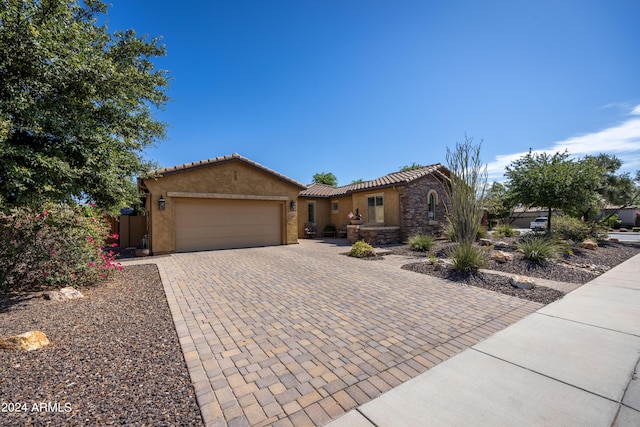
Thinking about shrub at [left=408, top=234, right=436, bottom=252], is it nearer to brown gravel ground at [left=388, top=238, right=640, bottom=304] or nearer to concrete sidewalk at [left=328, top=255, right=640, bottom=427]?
brown gravel ground at [left=388, top=238, right=640, bottom=304]

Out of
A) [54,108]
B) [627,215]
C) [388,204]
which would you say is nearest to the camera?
[54,108]

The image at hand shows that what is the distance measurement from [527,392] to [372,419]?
1576 mm

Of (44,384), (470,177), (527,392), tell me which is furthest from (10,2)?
(470,177)

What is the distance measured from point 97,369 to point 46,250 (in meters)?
4.64

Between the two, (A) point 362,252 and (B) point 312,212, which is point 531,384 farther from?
(B) point 312,212

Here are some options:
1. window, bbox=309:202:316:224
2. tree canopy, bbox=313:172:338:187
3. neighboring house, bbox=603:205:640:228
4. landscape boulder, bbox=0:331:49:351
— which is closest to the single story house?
window, bbox=309:202:316:224

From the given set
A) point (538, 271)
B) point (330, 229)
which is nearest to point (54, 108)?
point (538, 271)

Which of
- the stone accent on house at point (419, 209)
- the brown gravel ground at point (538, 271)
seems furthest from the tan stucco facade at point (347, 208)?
the brown gravel ground at point (538, 271)

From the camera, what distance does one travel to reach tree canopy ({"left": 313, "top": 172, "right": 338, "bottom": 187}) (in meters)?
47.5

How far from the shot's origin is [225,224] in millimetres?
13211

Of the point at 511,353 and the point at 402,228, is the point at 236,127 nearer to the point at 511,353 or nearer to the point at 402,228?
the point at 402,228

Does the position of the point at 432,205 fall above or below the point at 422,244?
above

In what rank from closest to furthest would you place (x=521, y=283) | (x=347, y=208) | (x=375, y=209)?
(x=521, y=283) < (x=375, y=209) < (x=347, y=208)

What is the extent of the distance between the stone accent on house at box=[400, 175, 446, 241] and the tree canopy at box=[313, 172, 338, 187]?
105 ft
